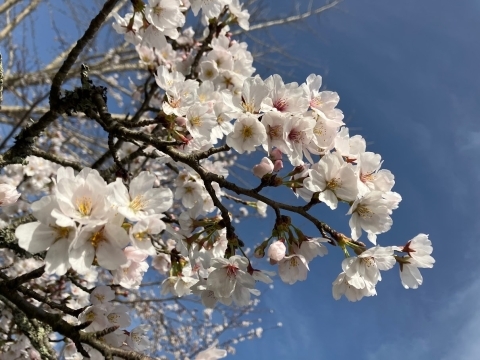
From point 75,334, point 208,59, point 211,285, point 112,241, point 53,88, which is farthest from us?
point 208,59

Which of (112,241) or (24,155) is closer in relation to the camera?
(112,241)

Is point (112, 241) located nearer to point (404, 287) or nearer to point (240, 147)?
point (240, 147)

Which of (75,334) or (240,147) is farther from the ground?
(240,147)

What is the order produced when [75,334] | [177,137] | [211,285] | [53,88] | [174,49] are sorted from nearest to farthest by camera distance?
[75,334] < [211,285] < [53,88] < [177,137] < [174,49]

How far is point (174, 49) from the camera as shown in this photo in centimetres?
329

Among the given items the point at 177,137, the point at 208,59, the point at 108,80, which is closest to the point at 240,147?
the point at 177,137

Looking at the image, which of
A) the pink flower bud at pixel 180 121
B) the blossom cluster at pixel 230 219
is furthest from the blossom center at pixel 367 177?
the pink flower bud at pixel 180 121

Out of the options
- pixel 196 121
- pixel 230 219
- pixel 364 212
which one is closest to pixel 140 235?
pixel 230 219

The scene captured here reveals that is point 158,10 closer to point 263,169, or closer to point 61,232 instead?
point 263,169

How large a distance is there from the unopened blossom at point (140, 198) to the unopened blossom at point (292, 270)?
545 millimetres

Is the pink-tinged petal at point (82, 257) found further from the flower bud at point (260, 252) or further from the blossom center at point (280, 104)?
the blossom center at point (280, 104)

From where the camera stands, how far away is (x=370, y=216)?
4.30 ft

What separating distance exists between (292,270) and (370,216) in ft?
1.14

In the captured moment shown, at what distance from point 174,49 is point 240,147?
2194 millimetres
